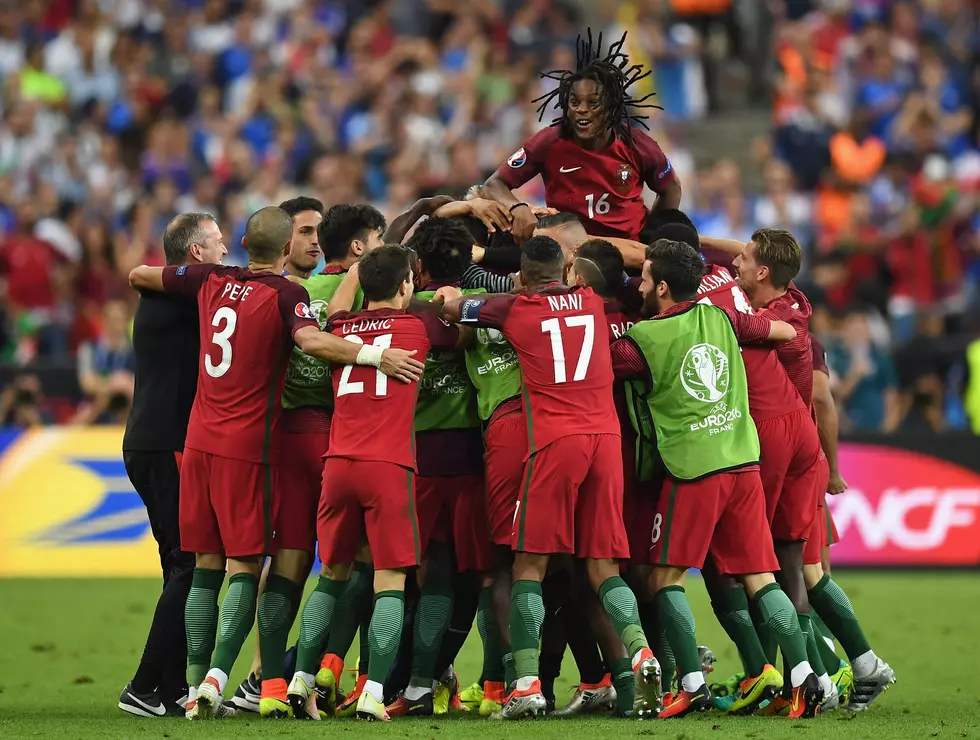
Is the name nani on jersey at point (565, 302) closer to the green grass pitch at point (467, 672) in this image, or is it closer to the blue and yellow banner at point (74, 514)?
the green grass pitch at point (467, 672)

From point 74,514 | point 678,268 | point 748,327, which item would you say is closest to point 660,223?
point 678,268

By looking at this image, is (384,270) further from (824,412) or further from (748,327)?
(824,412)

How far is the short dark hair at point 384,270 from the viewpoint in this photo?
778 centimetres

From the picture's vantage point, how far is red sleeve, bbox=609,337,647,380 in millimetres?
7891

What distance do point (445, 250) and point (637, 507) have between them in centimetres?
167

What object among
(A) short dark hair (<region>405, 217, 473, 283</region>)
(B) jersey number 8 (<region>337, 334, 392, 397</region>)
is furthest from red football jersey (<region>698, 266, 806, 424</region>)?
(B) jersey number 8 (<region>337, 334, 392, 397</region>)

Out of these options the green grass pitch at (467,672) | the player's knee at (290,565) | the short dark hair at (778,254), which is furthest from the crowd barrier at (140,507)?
the player's knee at (290,565)

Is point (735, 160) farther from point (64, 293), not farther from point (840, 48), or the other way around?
point (64, 293)

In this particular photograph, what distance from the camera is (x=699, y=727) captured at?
7184 mm

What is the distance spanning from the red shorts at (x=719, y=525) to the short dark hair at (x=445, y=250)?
5.27 feet

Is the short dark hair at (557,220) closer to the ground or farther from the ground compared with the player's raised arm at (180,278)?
farther from the ground

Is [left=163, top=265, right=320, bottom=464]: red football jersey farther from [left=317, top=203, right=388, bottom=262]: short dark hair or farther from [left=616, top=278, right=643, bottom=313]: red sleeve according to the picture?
[left=616, top=278, right=643, bottom=313]: red sleeve

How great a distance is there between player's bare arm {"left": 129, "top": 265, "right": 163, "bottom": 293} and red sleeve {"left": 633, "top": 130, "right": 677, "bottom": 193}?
275cm

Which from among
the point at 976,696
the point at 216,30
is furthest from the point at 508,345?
the point at 216,30
